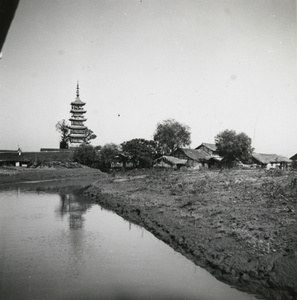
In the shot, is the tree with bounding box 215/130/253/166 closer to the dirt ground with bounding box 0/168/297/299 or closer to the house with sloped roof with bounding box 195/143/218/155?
the house with sloped roof with bounding box 195/143/218/155

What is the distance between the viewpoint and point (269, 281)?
7047 millimetres

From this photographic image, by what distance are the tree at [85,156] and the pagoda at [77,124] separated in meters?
10.7

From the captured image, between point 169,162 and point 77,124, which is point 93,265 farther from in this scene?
point 77,124

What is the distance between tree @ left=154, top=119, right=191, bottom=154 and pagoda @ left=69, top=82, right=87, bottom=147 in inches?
587

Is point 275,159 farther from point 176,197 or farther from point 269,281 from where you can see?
point 269,281

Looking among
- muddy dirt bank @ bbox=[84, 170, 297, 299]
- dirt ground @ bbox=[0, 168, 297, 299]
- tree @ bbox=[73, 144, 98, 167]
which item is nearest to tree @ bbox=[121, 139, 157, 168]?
tree @ bbox=[73, 144, 98, 167]

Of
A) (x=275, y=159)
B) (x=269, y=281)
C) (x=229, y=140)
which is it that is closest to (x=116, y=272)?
(x=269, y=281)

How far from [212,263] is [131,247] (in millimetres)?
3469

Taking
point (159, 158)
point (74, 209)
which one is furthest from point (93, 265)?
point (159, 158)

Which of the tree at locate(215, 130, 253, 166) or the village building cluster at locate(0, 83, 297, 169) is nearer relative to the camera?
the tree at locate(215, 130, 253, 166)

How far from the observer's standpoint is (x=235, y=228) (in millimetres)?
10273

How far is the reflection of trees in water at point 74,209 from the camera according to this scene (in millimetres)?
14959

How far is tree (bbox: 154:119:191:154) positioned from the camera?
2383 inches

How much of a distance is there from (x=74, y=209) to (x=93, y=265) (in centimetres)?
1022
